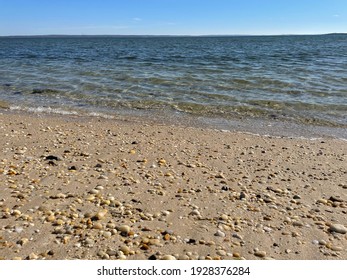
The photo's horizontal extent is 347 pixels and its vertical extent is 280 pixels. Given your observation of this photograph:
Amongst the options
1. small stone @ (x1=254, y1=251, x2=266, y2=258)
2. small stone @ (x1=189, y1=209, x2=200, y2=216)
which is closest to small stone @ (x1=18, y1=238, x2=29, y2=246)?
small stone @ (x1=189, y1=209, x2=200, y2=216)

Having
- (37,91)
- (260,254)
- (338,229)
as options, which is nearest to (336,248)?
(338,229)

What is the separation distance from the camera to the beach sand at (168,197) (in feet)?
13.5

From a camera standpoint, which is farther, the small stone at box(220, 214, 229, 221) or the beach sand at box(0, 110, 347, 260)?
the small stone at box(220, 214, 229, 221)

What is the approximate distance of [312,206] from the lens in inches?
214

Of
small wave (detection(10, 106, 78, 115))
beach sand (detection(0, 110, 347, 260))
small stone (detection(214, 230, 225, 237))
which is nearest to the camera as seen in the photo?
beach sand (detection(0, 110, 347, 260))

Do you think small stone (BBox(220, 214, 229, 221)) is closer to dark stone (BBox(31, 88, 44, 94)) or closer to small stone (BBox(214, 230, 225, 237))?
small stone (BBox(214, 230, 225, 237))

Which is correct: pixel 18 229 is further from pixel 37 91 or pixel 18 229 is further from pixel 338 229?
pixel 37 91

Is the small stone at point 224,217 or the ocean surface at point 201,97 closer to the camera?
the small stone at point 224,217

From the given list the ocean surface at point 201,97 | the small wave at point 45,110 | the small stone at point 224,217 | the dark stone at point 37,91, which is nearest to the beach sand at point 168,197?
the small stone at point 224,217

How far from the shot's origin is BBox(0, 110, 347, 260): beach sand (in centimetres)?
412

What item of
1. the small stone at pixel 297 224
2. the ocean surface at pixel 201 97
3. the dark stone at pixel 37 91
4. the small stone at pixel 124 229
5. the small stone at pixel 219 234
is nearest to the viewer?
the small stone at pixel 124 229

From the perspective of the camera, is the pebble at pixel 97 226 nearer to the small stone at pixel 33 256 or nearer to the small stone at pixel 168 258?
the small stone at pixel 33 256

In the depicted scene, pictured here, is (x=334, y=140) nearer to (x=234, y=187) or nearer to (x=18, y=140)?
(x=234, y=187)
